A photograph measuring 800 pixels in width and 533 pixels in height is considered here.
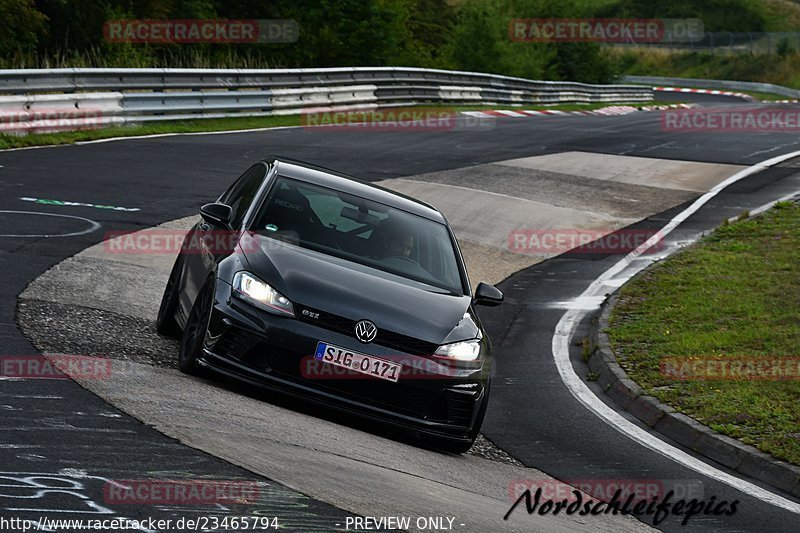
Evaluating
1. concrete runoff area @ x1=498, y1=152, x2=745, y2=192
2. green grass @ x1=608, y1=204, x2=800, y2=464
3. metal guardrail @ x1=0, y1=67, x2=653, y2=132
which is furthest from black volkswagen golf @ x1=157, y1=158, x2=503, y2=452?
concrete runoff area @ x1=498, y1=152, x2=745, y2=192

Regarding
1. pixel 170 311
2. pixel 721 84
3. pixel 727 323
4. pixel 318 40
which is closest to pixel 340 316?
pixel 170 311

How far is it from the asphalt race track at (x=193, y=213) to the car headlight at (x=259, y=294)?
0.98 meters

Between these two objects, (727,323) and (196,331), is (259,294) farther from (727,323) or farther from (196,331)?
(727,323)

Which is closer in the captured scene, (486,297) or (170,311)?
(486,297)

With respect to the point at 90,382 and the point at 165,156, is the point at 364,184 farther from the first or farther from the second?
the point at 165,156

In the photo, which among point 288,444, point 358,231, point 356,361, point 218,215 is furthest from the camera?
point 358,231

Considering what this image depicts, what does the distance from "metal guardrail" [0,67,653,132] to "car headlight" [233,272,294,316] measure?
1327 cm

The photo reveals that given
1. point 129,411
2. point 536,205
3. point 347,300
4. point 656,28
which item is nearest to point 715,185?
point 536,205

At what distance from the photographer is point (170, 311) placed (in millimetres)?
9023

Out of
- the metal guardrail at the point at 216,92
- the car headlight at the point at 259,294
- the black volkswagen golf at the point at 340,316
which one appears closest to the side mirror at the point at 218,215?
the black volkswagen golf at the point at 340,316

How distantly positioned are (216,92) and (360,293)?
1999cm

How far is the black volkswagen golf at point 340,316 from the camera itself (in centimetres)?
719

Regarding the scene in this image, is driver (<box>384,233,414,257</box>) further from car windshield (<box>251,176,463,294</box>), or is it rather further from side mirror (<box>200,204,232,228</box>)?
side mirror (<box>200,204,232,228</box>)

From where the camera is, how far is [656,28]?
111812 mm
